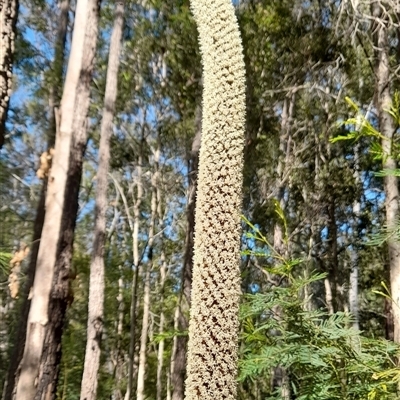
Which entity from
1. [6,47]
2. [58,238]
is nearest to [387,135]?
[58,238]

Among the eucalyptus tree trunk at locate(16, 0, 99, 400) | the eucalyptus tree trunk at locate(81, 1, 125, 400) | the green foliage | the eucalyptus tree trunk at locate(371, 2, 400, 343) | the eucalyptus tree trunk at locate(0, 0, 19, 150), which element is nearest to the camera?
the green foliage

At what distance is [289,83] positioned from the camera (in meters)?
14.0

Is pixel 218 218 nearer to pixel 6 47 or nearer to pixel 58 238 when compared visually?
pixel 6 47

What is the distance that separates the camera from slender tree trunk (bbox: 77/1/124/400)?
31.1 ft

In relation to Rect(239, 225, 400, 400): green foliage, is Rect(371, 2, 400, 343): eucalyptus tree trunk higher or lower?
higher

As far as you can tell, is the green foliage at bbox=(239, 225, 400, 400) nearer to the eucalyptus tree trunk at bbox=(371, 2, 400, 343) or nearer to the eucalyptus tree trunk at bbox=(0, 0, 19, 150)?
the eucalyptus tree trunk at bbox=(371, 2, 400, 343)

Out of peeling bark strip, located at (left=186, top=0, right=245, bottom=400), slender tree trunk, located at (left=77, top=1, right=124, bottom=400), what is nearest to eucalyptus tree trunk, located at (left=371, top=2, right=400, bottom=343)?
peeling bark strip, located at (left=186, top=0, right=245, bottom=400)

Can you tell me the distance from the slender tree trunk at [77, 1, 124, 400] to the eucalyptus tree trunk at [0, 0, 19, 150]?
7.02 meters

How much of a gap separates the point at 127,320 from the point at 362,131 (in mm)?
21067

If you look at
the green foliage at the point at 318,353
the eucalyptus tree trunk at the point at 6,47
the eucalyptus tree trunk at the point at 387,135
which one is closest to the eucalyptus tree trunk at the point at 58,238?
the eucalyptus tree trunk at the point at 6,47

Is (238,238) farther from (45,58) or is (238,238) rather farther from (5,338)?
(5,338)

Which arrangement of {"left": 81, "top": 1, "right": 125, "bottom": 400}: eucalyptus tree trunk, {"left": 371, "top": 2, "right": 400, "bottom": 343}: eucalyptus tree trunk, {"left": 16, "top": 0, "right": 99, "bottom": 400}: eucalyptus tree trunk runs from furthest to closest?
{"left": 81, "top": 1, "right": 125, "bottom": 400}: eucalyptus tree trunk
{"left": 371, "top": 2, "right": 400, "bottom": 343}: eucalyptus tree trunk
{"left": 16, "top": 0, "right": 99, "bottom": 400}: eucalyptus tree trunk

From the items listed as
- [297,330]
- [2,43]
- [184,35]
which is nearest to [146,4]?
[184,35]

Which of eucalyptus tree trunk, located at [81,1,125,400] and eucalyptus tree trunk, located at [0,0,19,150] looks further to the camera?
eucalyptus tree trunk, located at [81,1,125,400]
